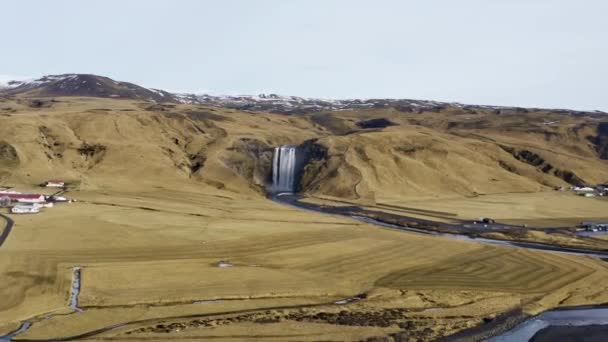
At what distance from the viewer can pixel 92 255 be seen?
61344 mm

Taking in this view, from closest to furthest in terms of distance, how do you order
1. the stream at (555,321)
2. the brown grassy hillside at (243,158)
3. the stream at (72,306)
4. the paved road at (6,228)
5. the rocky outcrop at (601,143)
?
the stream at (72,306) < the stream at (555,321) < the paved road at (6,228) < the brown grassy hillside at (243,158) < the rocky outcrop at (601,143)

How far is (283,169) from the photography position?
149500 mm

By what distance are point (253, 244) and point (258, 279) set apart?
615 inches

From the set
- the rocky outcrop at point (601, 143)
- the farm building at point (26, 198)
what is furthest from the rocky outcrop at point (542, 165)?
the farm building at point (26, 198)

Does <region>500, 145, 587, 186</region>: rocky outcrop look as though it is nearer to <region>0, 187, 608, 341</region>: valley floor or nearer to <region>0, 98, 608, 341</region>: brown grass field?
<region>0, 98, 608, 341</region>: brown grass field

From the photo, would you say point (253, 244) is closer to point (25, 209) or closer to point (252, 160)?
point (25, 209)

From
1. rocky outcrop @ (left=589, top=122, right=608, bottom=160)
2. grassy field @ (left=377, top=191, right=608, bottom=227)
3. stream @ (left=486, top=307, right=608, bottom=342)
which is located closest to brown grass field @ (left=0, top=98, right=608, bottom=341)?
grassy field @ (left=377, top=191, right=608, bottom=227)

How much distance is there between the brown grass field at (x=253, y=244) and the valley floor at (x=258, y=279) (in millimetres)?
201

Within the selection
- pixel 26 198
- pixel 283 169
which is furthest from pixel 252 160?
pixel 26 198

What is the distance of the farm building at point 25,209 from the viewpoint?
8338cm

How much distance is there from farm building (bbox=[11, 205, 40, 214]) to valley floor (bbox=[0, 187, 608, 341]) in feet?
12.1

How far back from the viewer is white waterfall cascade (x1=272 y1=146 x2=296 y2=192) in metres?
146

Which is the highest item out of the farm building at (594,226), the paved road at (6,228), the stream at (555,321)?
the farm building at (594,226)

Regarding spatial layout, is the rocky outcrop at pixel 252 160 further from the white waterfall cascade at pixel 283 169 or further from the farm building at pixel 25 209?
the farm building at pixel 25 209
